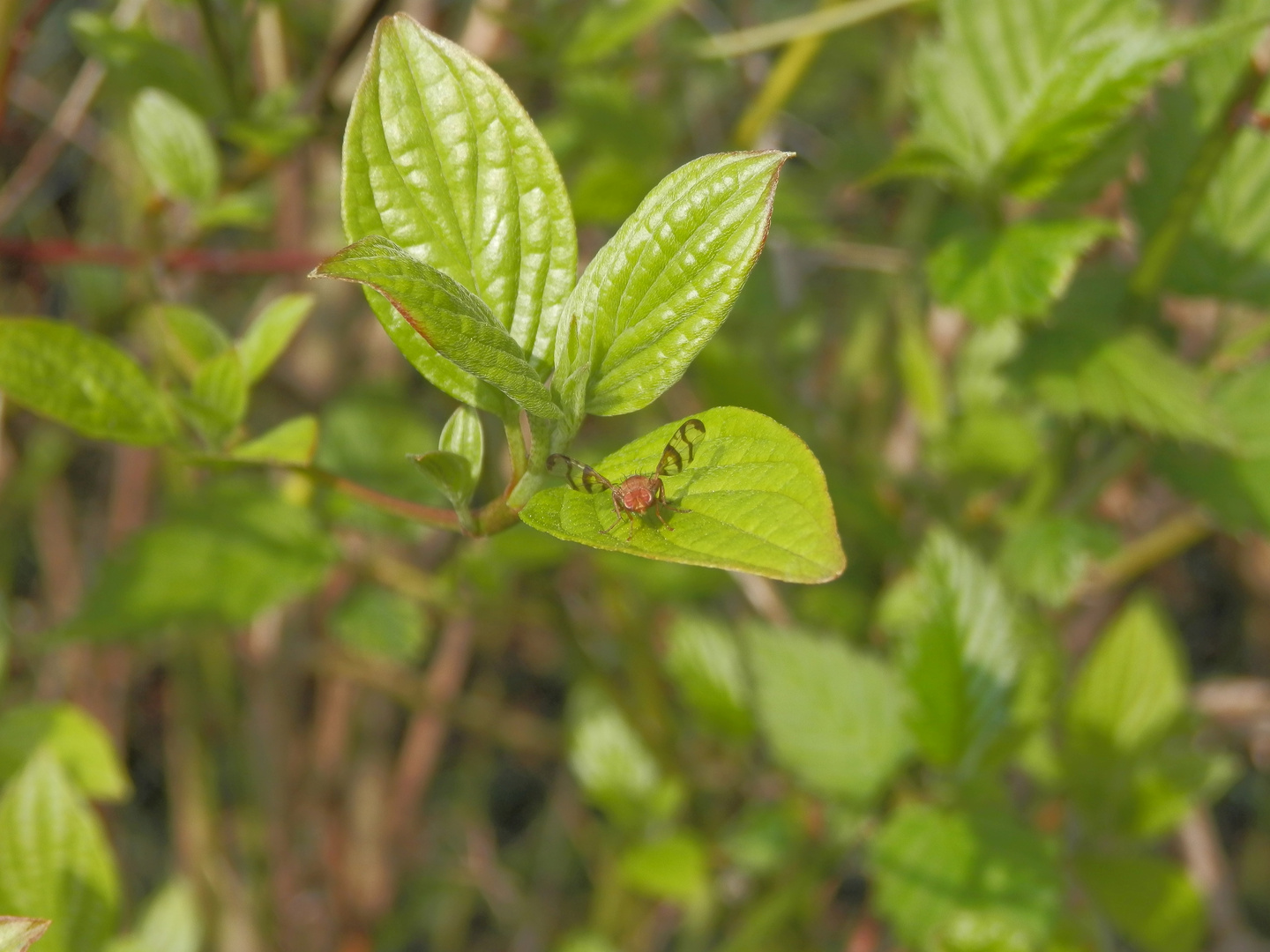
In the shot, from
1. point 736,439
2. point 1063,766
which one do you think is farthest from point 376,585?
point 736,439

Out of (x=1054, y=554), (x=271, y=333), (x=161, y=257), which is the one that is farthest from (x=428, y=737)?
(x=271, y=333)

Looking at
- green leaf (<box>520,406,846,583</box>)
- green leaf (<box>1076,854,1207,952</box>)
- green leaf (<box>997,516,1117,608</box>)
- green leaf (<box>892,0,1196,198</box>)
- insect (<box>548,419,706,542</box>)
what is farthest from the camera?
green leaf (<box>1076,854,1207,952</box>)

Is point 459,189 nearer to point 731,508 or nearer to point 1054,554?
point 731,508

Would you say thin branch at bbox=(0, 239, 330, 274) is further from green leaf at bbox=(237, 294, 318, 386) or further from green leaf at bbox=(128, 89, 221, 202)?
green leaf at bbox=(237, 294, 318, 386)

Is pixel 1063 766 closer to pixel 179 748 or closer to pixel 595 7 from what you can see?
pixel 595 7

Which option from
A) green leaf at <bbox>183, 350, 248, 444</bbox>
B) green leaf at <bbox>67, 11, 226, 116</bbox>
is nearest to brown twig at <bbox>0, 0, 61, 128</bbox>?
green leaf at <bbox>67, 11, 226, 116</bbox>
